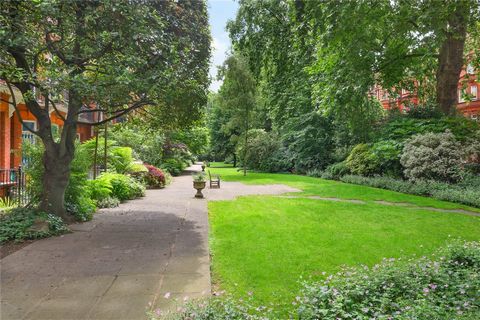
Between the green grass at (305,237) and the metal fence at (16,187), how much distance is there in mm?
4849

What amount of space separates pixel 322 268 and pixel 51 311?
3.57 metres

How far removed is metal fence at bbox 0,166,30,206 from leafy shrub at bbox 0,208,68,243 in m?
1.34

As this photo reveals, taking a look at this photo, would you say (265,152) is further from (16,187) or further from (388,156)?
(16,187)

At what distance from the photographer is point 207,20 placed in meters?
8.91

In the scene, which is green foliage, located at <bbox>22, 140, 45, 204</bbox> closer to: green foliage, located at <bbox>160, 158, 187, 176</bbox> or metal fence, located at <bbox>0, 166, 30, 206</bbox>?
metal fence, located at <bbox>0, 166, 30, 206</bbox>

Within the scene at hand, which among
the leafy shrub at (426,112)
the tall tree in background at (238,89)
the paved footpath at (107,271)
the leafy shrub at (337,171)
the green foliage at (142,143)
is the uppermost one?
the tall tree in background at (238,89)

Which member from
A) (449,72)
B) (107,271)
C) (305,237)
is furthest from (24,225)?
(449,72)

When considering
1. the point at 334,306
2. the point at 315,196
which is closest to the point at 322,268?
the point at 334,306

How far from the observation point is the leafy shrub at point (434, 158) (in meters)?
13.8

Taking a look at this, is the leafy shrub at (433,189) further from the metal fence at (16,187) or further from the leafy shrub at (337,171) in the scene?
the metal fence at (16,187)

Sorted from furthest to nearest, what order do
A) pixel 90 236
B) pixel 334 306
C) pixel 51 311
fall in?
pixel 90 236 → pixel 51 311 → pixel 334 306

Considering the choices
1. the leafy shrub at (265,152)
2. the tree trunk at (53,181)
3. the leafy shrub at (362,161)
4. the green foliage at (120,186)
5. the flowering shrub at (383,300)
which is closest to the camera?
the flowering shrub at (383,300)

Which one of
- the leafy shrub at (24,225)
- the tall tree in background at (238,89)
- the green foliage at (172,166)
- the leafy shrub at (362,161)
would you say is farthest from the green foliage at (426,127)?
the leafy shrub at (24,225)

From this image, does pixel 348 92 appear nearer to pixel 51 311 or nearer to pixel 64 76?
pixel 64 76
